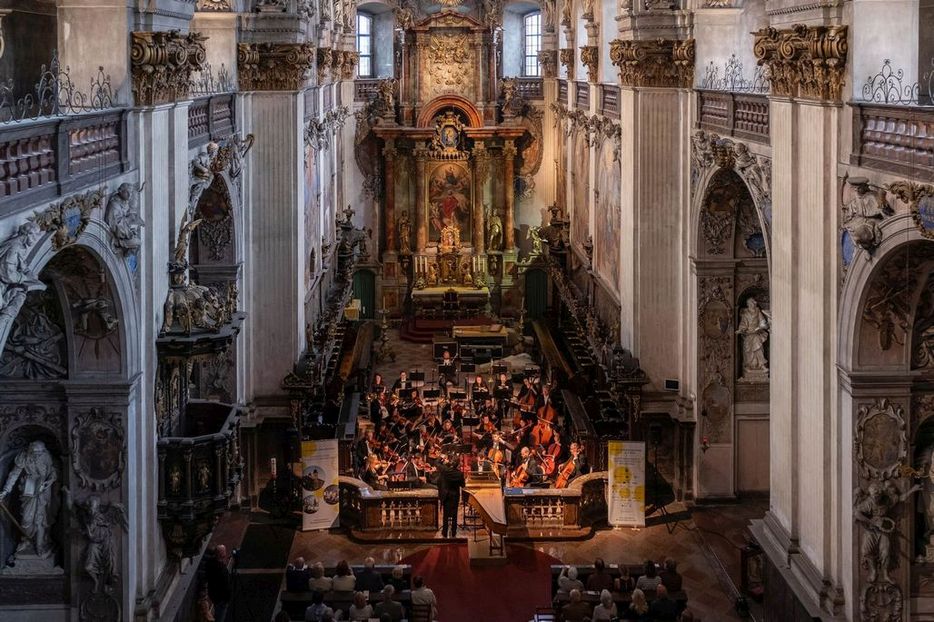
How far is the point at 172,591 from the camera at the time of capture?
14.3m

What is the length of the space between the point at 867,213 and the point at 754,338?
28.0 ft

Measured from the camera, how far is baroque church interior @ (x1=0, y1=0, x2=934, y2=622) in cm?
1257

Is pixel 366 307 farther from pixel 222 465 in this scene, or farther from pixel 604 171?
pixel 222 465

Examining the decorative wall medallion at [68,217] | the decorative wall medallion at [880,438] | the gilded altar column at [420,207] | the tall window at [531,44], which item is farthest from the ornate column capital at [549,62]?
the decorative wall medallion at [68,217]

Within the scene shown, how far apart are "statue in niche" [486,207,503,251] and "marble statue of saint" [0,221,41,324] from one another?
95.8 feet

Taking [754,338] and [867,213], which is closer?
[867,213]

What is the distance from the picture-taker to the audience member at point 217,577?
1582 centimetres

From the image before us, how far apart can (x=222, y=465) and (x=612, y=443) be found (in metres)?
7.83

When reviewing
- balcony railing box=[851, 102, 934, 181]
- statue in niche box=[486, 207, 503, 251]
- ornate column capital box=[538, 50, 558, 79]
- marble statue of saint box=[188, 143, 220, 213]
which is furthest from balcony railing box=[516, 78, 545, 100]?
balcony railing box=[851, 102, 934, 181]

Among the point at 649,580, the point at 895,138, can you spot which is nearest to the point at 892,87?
the point at 895,138

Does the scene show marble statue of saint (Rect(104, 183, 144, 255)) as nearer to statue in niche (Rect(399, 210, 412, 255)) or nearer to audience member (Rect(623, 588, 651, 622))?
audience member (Rect(623, 588, 651, 622))

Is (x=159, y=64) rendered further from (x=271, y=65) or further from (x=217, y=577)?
(x=271, y=65)

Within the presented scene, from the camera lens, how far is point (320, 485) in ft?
66.4

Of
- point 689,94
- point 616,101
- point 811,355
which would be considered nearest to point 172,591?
point 811,355
